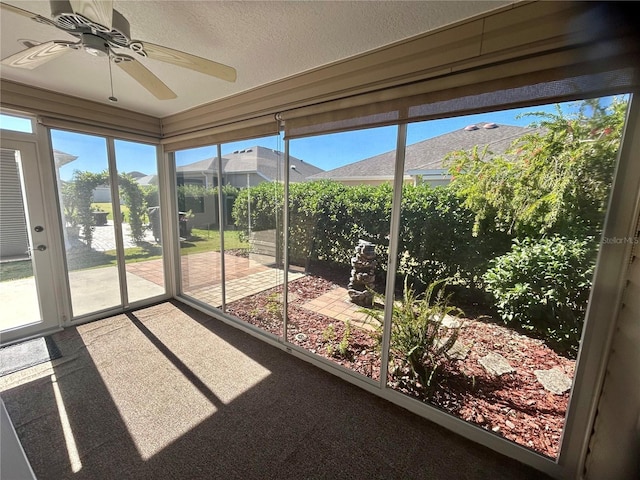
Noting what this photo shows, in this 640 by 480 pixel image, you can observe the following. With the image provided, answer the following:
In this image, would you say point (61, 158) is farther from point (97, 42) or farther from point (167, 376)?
point (167, 376)

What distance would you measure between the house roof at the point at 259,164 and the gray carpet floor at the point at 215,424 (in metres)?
1.76

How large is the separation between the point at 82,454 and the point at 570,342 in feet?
9.54

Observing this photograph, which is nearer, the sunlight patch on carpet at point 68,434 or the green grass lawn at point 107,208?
the sunlight patch on carpet at point 68,434

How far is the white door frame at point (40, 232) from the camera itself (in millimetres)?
2707

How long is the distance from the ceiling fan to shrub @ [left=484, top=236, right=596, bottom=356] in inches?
77.9

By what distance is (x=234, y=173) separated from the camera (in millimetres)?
3051

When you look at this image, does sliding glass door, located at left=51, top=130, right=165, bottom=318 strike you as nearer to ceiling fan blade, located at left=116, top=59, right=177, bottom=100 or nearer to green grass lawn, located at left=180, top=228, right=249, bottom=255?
green grass lawn, located at left=180, top=228, right=249, bottom=255

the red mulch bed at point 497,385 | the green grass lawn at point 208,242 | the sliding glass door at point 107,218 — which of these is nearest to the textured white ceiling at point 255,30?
the sliding glass door at point 107,218

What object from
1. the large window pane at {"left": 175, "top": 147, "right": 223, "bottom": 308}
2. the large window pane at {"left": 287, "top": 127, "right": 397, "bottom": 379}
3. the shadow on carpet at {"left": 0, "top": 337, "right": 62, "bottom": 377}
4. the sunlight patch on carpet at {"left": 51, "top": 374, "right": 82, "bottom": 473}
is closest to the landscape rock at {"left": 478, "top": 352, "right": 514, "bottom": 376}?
the large window pane at {"left": 287, "top": 127, "right": 397, "bottom": 379}

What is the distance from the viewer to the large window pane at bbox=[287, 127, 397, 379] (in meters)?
2.13

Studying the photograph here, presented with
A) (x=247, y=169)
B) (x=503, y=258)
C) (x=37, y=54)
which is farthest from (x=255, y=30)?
(x=503, y=258)

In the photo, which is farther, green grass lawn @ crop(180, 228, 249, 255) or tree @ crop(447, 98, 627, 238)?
green grass lawn @ crop(180, 228, 249, 255)

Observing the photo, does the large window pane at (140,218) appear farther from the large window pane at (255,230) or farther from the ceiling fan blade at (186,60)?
the ceiling fan blade at (186,60)

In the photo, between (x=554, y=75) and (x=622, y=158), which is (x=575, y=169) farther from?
(x=554, y=75)
